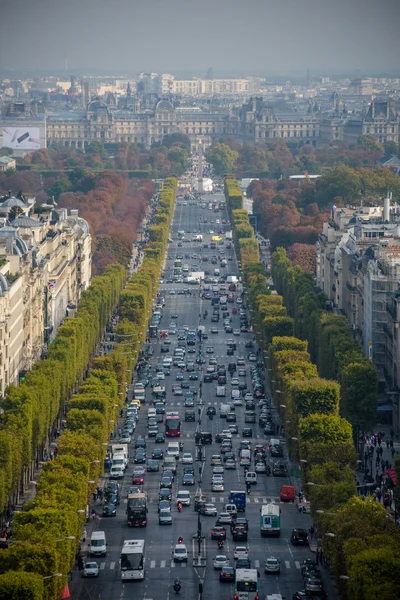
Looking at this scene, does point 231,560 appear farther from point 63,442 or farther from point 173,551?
point 63,442

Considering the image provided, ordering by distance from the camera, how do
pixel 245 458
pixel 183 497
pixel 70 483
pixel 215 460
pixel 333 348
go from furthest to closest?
pixel 333 348 → pixel 245 458 → pixel 215 460 → pixel 183 497 → pixel 70 483

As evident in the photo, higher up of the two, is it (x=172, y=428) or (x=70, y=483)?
(x=70, y=483)

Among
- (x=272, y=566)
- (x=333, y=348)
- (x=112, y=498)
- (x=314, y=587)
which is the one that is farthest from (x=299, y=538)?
(x=333, y=348)

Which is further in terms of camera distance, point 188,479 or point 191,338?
point 191,338

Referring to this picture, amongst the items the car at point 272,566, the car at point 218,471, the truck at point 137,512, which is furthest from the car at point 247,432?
the car at point 272,566

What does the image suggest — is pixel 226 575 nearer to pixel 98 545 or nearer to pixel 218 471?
pixel 98 545

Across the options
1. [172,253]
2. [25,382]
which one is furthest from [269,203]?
[25,382]

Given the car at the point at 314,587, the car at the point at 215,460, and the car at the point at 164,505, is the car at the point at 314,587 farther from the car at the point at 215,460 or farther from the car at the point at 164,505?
the car at the point at 215,460
